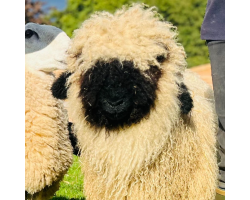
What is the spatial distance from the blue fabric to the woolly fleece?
1.42 meters

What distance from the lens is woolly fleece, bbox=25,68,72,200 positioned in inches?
122

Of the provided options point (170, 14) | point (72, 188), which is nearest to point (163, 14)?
point (170, 14)

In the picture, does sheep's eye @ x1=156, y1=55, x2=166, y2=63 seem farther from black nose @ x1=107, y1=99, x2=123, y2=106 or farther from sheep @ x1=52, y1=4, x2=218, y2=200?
black nose @ x1=107, y1=99, x2=123, y2=106

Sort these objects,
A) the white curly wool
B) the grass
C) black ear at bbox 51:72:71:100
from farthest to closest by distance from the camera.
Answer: the grass → black ear at bbox 51:72:71:100 → the white curly wool

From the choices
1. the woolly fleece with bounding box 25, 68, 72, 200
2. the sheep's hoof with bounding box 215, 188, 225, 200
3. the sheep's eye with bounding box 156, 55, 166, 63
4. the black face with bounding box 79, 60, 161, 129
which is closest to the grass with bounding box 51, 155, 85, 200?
the woolly fleece with bounding box 25, 68, 72, 200

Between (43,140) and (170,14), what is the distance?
9947 millimetres

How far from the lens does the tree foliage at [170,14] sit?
453 inches

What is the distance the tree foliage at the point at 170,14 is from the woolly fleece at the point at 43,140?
8.19m

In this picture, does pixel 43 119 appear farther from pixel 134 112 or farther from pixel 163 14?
pixel 163 14

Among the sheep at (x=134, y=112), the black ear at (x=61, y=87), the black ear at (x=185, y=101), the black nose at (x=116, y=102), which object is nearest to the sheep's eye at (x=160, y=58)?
the sheep at (x=134, y=112)

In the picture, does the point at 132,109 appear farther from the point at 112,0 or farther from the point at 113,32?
the point at 112,0

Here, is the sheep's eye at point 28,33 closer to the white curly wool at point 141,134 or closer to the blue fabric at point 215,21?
the white curly wool at point 141,134
